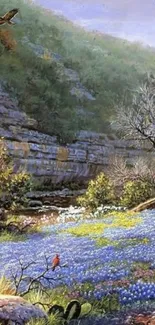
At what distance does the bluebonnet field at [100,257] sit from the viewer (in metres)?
5.60

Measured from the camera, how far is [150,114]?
1330cm

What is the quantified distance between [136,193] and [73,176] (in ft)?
15.3

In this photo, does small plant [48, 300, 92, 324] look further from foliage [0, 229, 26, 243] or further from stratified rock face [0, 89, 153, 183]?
stratified rock face [0, 89, 153, 183]

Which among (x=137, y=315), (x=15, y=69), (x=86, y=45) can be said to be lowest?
(x=137, y=315)

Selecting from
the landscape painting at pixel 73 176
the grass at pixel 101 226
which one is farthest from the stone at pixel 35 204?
the grass at pixel 101 226

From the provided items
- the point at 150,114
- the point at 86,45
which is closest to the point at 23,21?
the point at 86,45

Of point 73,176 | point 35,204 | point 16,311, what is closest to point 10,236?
point 16,311

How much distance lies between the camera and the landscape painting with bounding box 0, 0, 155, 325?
5438 millimetres

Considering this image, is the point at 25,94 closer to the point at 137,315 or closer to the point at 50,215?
the point at 50,215

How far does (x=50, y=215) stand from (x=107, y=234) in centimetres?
427

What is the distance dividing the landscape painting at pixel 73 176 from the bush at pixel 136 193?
26 mm

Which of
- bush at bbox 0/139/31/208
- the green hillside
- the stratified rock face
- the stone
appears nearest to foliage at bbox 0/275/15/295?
bush at bbox 0/139/31/208

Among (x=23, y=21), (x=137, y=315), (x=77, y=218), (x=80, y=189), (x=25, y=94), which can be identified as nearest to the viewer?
(x=137, y=315)

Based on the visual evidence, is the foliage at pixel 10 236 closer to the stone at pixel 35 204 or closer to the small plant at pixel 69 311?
the small plant at pixel 69 311
